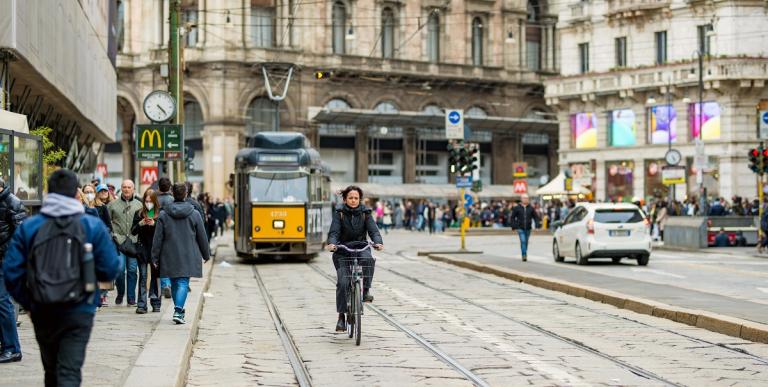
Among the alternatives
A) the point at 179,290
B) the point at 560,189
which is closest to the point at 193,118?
the point at 560,189

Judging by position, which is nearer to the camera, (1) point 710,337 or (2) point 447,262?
(1) point 710,337

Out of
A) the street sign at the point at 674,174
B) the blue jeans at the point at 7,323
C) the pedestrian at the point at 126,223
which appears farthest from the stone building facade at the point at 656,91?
the blue jeans at the point at 7,323

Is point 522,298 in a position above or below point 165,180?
below

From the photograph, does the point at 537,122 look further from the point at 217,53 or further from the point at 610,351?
the point at 610,351

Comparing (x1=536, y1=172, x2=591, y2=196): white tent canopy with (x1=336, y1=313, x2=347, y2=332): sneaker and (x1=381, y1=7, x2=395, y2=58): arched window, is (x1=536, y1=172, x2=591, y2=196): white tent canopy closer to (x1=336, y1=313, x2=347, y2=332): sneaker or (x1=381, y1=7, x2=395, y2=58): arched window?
(x1=381, y1=7, x2=395, y2=58): arched window

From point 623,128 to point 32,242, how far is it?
5609 cm

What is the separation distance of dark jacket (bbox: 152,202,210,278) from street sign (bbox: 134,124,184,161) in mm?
10354

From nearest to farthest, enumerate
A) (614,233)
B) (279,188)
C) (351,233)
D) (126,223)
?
(351,233)
(126,223)
(614,233)
(279,188)

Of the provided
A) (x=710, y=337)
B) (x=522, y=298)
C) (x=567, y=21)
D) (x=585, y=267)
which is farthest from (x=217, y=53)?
(x=710, y=337)

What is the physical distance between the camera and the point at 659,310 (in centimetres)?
1695

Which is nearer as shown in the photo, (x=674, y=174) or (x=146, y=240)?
(x=146, y=240)

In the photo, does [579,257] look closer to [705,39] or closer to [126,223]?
[126,223]

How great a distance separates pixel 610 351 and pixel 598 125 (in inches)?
2020

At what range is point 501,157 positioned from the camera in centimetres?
7212
